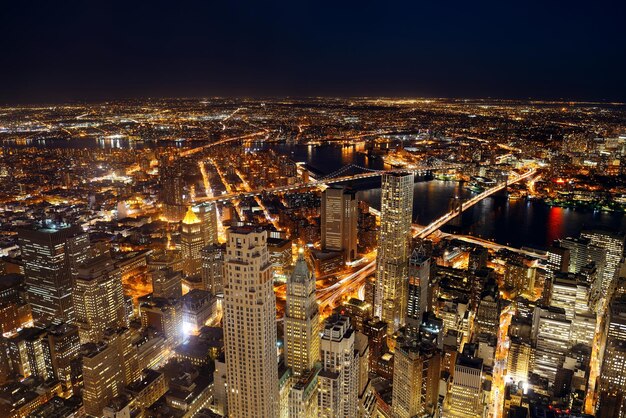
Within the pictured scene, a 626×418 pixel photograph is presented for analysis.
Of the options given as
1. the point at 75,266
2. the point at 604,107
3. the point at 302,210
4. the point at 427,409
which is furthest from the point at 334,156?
the point at 604,107

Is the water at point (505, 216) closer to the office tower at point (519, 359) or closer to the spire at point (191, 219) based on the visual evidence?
the office tower at point (519, 359)

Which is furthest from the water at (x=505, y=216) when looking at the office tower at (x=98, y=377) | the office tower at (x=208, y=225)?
the office tower at (x=98, y=377)

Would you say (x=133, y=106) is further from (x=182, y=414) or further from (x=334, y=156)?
(x=182, y=414)

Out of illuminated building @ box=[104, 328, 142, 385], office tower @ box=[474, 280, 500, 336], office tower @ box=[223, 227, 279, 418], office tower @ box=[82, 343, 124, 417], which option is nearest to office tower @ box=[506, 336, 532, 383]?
office tower @ box=[474, 280, 500, 336]

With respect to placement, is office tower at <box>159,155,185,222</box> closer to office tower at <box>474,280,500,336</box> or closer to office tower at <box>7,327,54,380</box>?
office tower at <box>7,327,54,380</box>

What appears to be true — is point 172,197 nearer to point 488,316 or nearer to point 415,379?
point 488,316

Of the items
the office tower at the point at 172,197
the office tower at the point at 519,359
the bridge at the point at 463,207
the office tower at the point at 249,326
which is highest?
the office tower at the point at 249,326
